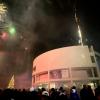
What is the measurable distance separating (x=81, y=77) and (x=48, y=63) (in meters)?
7.68

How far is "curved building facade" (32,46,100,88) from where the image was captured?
33.5m

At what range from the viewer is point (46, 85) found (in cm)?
3684

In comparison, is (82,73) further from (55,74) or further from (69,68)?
(55,74)

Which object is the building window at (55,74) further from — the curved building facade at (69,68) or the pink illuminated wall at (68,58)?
the pink illuminated wall at (68,58)

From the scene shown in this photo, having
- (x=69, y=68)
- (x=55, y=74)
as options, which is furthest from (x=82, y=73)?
(x=55, y=74)

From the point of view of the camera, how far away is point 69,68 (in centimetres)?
3462

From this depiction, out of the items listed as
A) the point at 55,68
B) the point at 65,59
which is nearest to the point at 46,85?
the point at 55,68

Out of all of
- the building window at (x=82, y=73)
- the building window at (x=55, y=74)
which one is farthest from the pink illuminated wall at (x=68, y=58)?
the building window at (x=82, y=73)

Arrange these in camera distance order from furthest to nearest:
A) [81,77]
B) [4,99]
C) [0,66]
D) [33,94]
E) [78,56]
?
[0,66] → [78,56] → [81,77] → [33,94] → [4,99]

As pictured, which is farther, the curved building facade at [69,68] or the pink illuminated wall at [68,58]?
the pink illuminated wall at [68,58]

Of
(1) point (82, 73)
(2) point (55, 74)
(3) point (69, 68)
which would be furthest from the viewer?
(2) point (55, 74)

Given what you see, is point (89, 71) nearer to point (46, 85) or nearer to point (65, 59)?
point (65, 59)

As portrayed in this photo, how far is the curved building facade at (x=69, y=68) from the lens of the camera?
33531 millimetres

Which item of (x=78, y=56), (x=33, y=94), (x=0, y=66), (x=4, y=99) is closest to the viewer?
(x=4, y=99)
